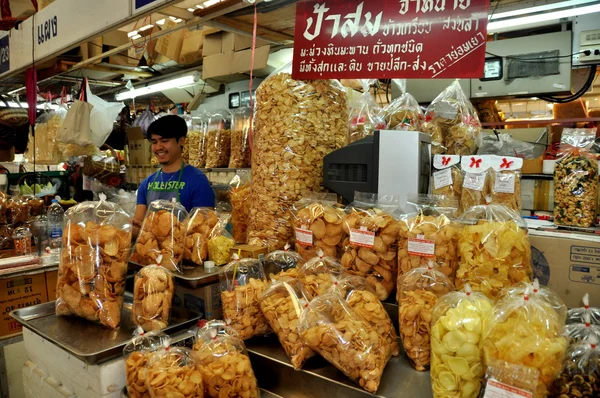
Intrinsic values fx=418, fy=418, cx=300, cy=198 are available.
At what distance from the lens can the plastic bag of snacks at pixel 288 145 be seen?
169cm

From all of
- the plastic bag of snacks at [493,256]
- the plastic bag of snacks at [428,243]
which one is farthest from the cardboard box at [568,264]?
the plastic bag of snacks at [428,243]

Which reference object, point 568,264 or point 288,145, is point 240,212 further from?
point 568,264

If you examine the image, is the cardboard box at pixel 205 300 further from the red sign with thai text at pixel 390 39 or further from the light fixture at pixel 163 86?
the light fixture at pixel 163 86

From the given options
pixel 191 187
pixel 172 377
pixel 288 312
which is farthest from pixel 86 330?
pixel 191 187

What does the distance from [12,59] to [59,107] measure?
0.76 m

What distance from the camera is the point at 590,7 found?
8.25 ft

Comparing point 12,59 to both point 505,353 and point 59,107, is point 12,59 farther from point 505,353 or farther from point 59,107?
point 505,353

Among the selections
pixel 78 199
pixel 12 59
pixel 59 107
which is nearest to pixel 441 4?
pixel 12 59

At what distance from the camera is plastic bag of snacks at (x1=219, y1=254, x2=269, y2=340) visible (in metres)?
1.28

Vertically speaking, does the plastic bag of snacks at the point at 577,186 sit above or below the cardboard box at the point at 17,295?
above

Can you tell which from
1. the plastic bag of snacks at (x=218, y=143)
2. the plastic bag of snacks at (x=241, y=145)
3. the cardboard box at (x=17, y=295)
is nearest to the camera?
the cardboard box at (x=17, y=295)

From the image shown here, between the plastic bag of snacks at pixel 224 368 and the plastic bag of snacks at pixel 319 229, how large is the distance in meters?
0.44

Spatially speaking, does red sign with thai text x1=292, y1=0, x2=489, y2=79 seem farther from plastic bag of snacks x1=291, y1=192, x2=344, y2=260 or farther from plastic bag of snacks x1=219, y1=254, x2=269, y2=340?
plastic bag of snacks x1=219, y1=254, x2=269, y2=340

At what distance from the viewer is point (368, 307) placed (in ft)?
3.78
